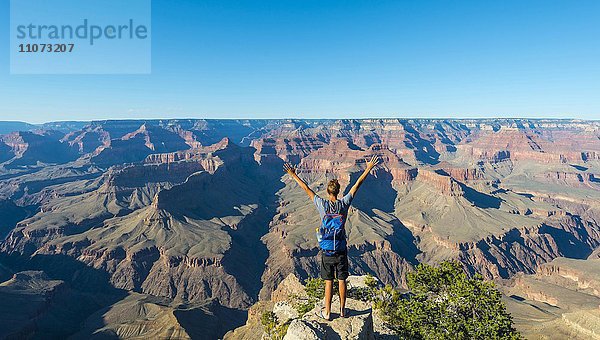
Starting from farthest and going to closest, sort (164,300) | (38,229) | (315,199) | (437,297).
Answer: (38,229), (164,300), (437,297), (315,199)

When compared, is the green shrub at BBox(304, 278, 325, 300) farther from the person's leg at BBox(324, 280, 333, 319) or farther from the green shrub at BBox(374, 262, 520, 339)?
the person's leg at BBox(324, 280, 333, 319)

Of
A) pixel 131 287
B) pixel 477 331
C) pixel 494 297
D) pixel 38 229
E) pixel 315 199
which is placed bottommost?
pixel 131 287

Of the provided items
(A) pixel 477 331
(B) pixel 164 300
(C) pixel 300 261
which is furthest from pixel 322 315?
(C) pixel 300 261

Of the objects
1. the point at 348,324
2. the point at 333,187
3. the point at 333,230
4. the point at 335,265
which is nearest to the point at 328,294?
the point at 335,265

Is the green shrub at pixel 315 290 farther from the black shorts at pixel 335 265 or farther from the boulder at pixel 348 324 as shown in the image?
the black shorts at pixel 335 265

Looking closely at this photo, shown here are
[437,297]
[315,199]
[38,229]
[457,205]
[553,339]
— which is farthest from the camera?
[457,205]

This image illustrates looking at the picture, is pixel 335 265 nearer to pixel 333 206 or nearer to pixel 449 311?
pixel 333 206

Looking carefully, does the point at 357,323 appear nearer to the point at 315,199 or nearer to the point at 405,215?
the point at 315,199
